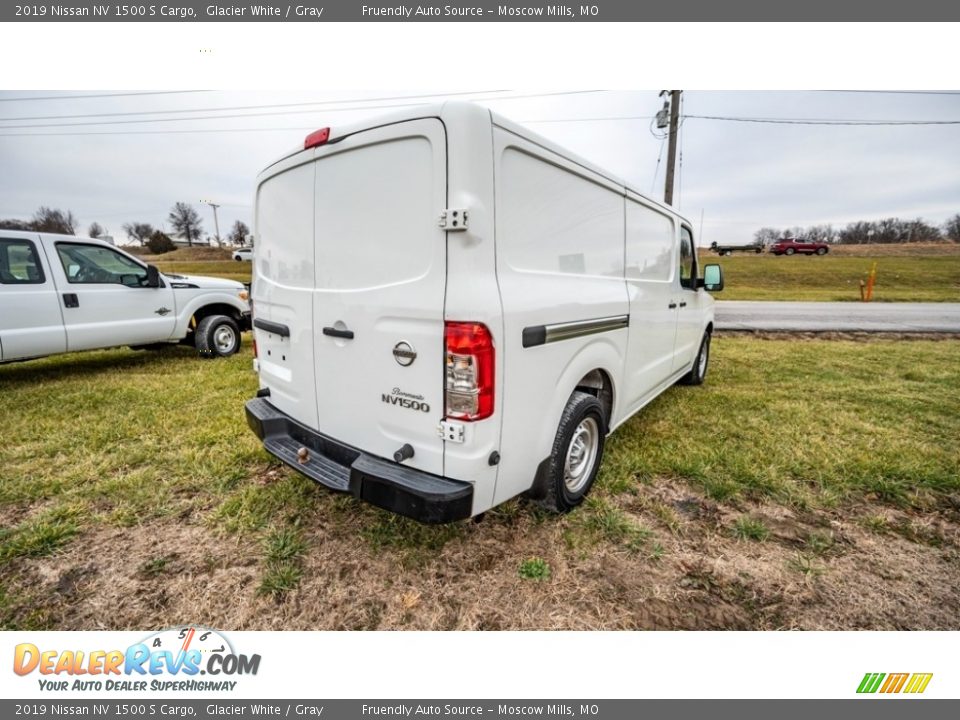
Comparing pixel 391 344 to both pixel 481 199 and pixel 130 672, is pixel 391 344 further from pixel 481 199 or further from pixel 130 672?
pixel 130 672

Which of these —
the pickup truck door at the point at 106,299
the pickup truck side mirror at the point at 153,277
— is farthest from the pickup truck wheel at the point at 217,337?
the pickup truck side mirror at the point at 153,277

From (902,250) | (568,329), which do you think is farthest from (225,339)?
(902,250)

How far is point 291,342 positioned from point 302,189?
890 millimetres

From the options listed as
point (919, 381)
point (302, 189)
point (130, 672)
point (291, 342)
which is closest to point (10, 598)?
point (130, 672)

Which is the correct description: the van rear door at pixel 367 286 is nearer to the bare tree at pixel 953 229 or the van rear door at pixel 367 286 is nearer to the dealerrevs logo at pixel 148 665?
the dealerrevs logo at pixel 148 665

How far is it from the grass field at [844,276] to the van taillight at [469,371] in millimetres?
18555

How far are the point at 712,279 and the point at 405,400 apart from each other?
3947 mm

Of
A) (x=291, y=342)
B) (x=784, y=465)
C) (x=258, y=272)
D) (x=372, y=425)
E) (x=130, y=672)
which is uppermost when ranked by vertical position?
(x=258, y=272)

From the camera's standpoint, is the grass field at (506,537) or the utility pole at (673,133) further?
the utility pole at (673,133)

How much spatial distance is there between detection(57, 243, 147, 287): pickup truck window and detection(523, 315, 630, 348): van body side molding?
20.0 ft

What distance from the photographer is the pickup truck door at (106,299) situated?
16.5ft

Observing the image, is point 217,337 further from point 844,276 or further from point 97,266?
point 844,276

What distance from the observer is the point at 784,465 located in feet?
10.7

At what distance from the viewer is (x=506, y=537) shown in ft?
8.02
